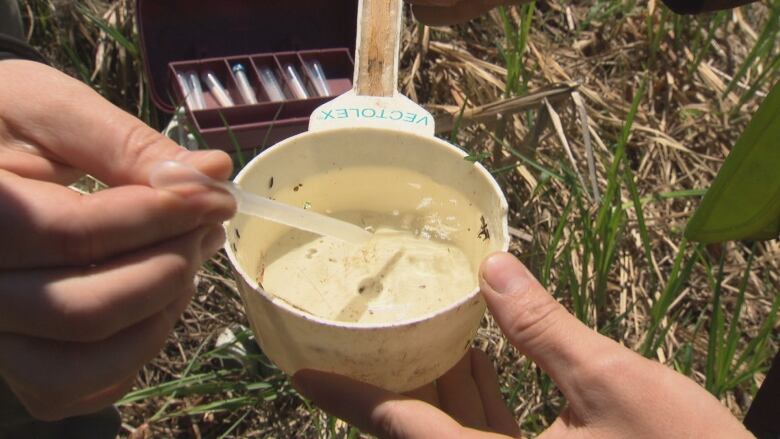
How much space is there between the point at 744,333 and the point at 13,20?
53.7 inches

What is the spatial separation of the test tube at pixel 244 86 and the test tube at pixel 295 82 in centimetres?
8

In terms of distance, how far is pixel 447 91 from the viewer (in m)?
1.68

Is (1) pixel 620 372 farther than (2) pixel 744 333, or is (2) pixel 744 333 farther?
(2) pixel 744 333

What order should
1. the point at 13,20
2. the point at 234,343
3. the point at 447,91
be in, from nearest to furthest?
the point at 234,343 → the point at 13,20 → the point at 447,91

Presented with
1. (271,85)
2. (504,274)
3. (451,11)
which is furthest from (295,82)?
(504,274)

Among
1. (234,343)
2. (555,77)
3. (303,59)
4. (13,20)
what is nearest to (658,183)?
(555,77)

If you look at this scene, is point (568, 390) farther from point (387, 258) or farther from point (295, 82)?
point (295, 82)

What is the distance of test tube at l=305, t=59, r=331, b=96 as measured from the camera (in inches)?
65.1

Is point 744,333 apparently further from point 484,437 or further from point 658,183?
point 484,437

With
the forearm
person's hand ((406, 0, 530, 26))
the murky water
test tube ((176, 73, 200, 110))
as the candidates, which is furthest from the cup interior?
test tube ((176, 73, 200, 110))

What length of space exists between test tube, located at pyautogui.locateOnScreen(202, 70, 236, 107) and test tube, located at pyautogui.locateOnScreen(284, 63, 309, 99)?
0.42 feet

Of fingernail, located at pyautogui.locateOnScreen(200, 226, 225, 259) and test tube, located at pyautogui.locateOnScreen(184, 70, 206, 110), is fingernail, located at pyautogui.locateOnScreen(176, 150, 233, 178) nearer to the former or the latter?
fingernail, located at pyautogui.locateOnScreen(200, 226, 225, 259)

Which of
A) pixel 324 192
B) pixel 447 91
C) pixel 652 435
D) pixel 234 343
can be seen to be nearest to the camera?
pixel 652 435

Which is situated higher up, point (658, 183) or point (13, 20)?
point (13, 20)
